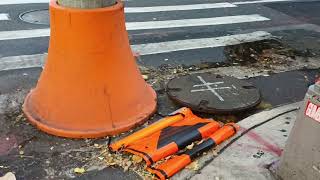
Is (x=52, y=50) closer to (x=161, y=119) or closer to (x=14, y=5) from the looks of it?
(x=161, y=119)

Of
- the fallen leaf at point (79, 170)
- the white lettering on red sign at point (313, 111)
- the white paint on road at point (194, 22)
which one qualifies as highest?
the white lettering on red sign at point (313, 111)

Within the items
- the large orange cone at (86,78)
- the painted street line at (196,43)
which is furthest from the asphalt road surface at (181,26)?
the large orange cone at (86,78)

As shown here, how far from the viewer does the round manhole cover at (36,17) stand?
272 inches

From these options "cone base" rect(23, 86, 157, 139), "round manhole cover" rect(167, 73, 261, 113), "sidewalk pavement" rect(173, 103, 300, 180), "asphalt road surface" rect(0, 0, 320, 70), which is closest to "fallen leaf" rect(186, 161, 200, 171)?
"sidewalk pavement" rect(173, 103, 300, 180)

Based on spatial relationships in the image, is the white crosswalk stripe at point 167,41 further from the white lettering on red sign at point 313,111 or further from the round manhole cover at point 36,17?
the white lettering on red sign at point 313,111

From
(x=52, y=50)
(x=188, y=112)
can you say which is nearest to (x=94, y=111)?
(x=52, y=50)

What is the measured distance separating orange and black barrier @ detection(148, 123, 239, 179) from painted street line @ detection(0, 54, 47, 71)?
2.65 metres

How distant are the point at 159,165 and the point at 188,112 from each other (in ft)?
2.80

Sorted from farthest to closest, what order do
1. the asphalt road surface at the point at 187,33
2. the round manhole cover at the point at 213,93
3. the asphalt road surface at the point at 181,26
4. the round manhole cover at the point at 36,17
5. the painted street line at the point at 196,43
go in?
the round manhole cover at the point at 36,17
the painted street line at the point at 196,43
the asphalt road surface at the point at 181,26
the asphalt road surface at the point at 187,33
the round manhole cover at the point at 213,93

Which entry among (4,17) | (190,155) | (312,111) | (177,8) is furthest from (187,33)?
(312,111)

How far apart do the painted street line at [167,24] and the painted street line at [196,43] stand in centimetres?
82

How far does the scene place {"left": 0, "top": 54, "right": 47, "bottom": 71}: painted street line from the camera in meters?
5.11

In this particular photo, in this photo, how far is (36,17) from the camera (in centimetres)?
713

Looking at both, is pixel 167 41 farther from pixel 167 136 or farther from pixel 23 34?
pixel 167 136
